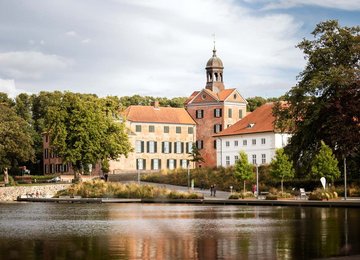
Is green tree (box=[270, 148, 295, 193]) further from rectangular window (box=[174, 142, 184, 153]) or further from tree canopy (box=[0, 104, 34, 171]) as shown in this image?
rectangular window (box=[174, 142, 184, 153])

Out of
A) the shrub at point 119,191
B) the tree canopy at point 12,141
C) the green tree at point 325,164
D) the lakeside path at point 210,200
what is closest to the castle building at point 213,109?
the lakeside path at point 210,200

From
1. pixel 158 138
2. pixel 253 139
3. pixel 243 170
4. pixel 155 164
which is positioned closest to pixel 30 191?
pixel 155 164

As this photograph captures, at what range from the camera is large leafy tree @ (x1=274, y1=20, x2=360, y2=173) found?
5506cm

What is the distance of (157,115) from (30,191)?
28295mm

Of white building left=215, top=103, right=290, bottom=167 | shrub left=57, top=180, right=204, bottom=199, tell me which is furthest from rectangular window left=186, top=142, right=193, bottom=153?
shrub left=57, top=180, right=204, bottom=199

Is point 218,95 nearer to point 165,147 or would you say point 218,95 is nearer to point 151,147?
point 165,147

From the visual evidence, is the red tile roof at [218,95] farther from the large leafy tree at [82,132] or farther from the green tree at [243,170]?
the green tree at [243,170]

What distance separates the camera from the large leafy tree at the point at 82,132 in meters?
80.8

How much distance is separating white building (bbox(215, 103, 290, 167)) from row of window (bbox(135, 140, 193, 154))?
35.8ft

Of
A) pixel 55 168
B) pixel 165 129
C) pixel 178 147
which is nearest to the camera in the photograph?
pixel 165 129

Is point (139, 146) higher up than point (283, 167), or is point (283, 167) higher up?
point (139, 146)

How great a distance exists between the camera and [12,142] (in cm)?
8881

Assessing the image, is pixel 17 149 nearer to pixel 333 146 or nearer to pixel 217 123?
pixel 217 123

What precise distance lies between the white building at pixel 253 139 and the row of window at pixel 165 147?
430 inches
